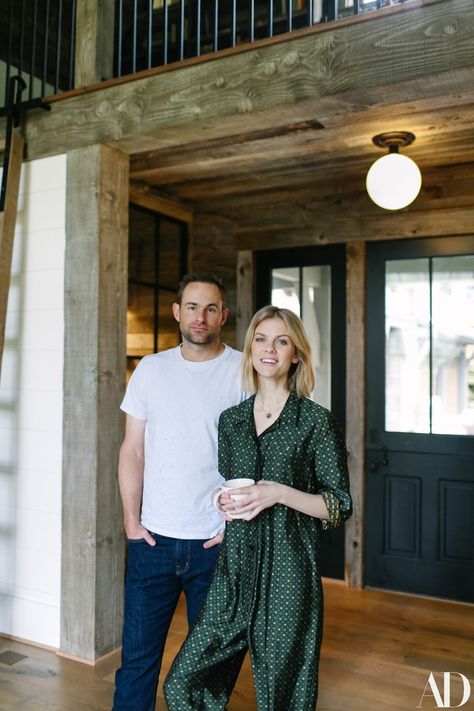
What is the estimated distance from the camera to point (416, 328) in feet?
13.4

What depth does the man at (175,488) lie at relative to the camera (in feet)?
7.39

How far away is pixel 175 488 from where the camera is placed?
226 cm

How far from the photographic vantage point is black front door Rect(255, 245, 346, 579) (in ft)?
14.0

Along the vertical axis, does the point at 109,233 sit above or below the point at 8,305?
above

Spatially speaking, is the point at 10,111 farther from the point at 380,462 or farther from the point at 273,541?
the point at 380,462

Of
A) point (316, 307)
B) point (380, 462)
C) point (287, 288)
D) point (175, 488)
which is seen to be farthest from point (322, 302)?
point (175, 488)

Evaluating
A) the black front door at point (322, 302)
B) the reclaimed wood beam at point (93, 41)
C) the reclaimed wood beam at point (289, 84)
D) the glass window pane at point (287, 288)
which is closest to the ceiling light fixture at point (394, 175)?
the reclaimed wood beam at point (289, 84)

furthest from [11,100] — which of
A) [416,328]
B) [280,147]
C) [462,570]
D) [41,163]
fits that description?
[462,570]

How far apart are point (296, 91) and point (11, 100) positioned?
1502mm

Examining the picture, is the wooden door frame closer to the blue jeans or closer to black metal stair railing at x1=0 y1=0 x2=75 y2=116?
the blue jeans

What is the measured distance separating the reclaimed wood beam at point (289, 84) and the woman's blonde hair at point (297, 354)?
1.02m

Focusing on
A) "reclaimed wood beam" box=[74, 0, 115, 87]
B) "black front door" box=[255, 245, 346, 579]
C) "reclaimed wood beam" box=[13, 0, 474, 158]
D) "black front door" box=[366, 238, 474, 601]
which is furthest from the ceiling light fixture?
"reclaimed wood beam" box=[74, 0, 115, 87]

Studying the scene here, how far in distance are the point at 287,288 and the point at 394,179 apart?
1.42 metres

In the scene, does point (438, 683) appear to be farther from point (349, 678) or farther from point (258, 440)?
point (258, 440)
